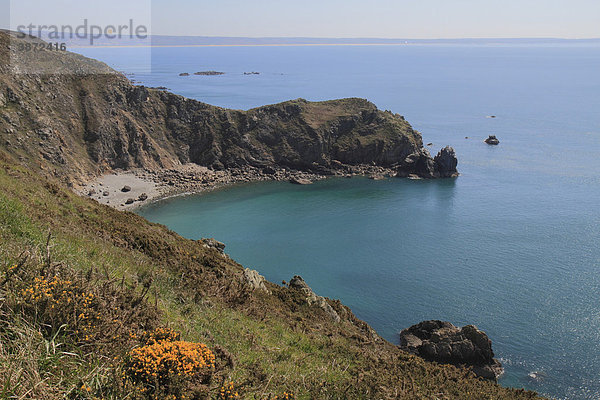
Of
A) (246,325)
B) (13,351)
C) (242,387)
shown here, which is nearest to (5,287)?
(13,351)

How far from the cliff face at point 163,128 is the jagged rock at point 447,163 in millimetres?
1906

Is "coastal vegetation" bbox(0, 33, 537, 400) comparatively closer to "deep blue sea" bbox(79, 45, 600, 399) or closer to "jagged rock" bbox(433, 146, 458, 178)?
"deep blue sea" bbox(79, 45, 600, 399)

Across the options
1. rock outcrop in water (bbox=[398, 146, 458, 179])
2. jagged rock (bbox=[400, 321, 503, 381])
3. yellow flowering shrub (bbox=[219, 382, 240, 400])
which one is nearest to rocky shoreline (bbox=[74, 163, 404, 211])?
rock outcrop in water (bbox=[398, 146, 458, 179])

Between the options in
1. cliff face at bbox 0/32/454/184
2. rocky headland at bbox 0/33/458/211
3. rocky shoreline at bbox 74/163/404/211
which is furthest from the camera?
cliff face at bbox 0/32/454/184

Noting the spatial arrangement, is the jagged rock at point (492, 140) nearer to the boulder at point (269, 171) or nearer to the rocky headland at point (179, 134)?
the rocky headland at point (179, 134)

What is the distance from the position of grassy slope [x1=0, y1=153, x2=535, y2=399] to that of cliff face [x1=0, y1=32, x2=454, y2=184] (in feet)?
228

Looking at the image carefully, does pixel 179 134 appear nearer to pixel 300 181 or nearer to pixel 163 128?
pixel 163 128

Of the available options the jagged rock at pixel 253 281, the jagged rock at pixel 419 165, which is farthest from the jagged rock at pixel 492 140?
the jagged rock at pixel 253 281

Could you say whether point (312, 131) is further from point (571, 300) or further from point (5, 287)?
point (5, 287)

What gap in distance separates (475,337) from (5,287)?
3514 centimetres

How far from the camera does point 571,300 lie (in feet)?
149

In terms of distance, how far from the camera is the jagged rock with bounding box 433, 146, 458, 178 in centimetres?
9762

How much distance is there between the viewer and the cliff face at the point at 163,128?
84.2m

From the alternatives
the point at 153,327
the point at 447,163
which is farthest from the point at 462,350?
the point at 447,163
